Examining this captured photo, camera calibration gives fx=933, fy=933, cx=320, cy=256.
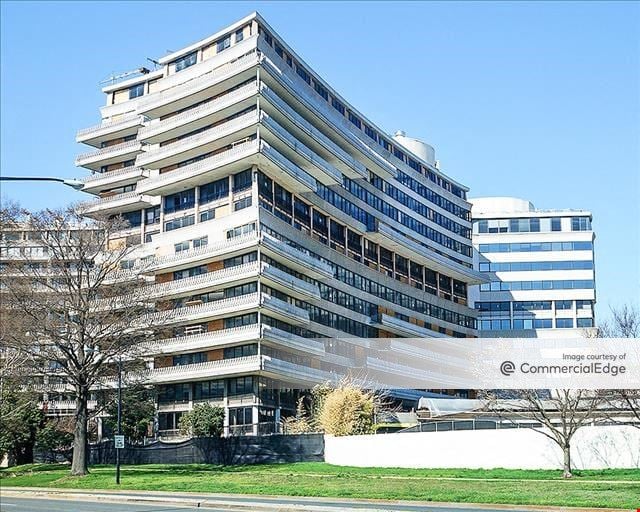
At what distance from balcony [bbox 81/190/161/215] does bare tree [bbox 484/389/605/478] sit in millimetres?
46957

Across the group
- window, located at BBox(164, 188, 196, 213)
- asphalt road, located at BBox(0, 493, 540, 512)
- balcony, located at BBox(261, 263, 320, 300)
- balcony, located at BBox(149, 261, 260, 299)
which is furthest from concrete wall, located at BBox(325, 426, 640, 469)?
window, located at BBox(164, 188, 196, 213)

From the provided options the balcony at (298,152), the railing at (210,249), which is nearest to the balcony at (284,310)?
the railing at (210,249)

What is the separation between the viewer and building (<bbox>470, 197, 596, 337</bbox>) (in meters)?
137

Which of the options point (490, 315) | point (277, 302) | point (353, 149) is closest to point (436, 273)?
point (490, 315)

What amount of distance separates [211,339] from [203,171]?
48.7 ft

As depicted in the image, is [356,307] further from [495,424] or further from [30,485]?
[30,485]

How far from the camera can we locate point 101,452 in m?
78.4

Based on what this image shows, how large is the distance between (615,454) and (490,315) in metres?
93.3

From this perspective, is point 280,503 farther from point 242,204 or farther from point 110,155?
point 110,155

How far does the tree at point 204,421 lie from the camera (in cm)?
7625

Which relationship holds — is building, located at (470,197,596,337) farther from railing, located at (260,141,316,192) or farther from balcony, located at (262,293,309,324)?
balcony, located at (262,293,309,324)

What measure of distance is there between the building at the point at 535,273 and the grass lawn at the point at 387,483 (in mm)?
83338

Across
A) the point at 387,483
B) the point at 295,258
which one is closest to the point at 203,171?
the point at 295,258

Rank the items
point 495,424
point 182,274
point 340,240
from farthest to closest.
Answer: point 340,240
point 182,274
point 495,424
